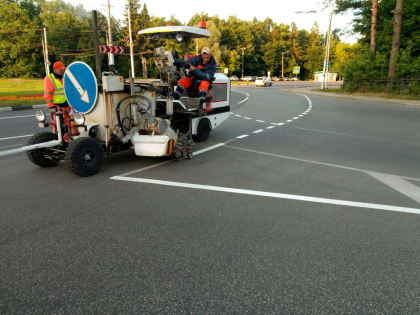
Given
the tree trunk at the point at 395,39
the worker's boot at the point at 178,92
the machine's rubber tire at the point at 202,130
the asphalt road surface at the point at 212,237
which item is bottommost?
the asphalt road surface at the point at 212,237

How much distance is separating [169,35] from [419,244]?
693 centimetres

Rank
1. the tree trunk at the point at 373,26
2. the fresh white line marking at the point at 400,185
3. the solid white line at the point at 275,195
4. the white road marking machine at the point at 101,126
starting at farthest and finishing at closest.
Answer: the tree trunk at the point at 373,26, the white road marking machine at the point at 101,126, the fresh white line marking at the point at 400,185, the solid white line at the point at 275,195

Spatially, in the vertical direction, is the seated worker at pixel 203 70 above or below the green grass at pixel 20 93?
above

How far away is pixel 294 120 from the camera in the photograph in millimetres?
13102

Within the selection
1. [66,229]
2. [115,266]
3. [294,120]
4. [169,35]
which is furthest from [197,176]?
[294,120]

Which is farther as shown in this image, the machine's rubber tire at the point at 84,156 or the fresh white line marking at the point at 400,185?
the machine's rubber tire at the point at 84,156

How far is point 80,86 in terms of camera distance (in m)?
5.69

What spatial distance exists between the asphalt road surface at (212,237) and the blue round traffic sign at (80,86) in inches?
46.2

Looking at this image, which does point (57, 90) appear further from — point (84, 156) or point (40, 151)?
point (84, 156)

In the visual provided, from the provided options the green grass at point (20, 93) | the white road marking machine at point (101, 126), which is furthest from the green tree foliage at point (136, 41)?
the white road marking machine at point (101, 126)

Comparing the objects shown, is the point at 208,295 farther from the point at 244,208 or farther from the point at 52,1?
the point at 52,1

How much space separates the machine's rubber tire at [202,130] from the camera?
8506 millimetres

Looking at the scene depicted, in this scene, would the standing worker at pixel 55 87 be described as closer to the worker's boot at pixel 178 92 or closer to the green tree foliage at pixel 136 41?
the worker's boot at pixel 178 92

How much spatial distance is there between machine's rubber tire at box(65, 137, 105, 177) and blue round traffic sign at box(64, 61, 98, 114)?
732 mm
